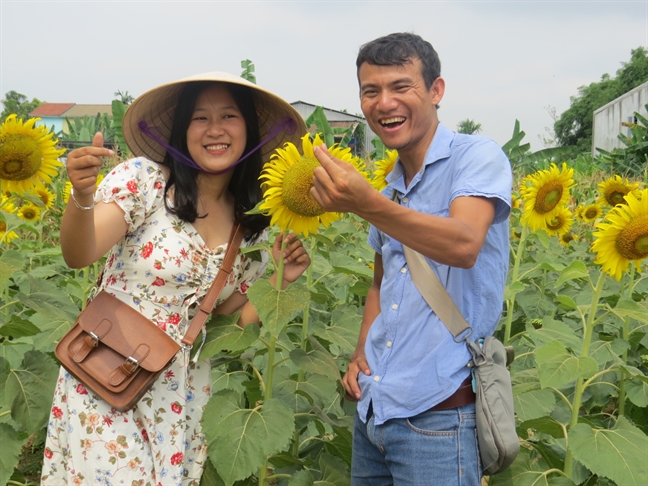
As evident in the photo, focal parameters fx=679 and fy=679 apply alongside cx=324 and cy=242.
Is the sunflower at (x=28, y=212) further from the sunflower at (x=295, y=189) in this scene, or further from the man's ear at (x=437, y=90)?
the man's ear at (x=437, y=90)

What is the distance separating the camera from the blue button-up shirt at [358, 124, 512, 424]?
64.6 inches

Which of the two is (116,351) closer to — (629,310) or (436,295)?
(436,295)

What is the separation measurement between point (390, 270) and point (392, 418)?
39 centimetres

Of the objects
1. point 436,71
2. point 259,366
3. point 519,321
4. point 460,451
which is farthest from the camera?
point 519,321

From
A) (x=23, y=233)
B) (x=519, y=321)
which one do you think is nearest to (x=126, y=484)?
(x=519, y=321)

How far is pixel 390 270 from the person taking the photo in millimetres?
1824

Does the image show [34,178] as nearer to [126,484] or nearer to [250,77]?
[126,484]

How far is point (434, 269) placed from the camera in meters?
1.73

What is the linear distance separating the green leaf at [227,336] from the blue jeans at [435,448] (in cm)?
50

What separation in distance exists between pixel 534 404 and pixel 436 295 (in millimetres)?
742

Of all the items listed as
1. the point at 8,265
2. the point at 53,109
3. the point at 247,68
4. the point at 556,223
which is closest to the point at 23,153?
the point at 8,265

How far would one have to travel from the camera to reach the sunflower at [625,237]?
2.21 meters

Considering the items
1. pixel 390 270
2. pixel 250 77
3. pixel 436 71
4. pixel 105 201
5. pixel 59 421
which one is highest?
pixel 250 77

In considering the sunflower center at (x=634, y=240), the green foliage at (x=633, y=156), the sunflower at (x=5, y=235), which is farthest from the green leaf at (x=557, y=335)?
the green foliage at (x=633, y=156)
